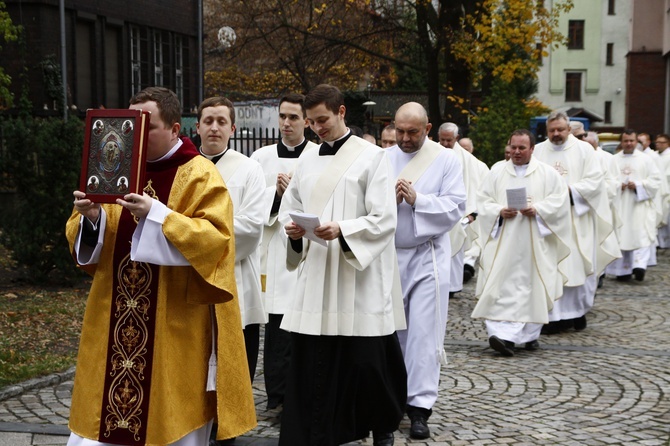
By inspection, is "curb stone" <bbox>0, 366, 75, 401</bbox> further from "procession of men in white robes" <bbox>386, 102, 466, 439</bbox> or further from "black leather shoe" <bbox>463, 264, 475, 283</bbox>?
"black leather shoe" <bbox>463, 264, 475, 283</bbox>

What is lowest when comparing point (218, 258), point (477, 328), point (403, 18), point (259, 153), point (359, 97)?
point (477, 328)

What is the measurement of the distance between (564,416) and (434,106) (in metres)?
18.1

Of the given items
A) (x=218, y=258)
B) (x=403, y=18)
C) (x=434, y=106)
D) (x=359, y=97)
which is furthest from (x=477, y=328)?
(x=403, y=18)

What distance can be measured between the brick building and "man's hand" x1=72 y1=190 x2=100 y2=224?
52.3 ft

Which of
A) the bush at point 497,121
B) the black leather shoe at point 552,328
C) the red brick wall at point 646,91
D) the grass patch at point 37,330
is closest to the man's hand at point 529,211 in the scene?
the black leather shoe at point 552,328

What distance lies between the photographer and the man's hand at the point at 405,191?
21.3ft

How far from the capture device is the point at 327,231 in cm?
536

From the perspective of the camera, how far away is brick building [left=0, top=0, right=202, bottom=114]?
2042cm

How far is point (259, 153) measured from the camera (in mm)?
7742

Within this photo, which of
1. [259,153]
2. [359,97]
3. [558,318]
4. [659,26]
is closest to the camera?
[259,153]

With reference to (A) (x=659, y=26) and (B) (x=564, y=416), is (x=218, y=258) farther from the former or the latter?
(A) (x=659, y=26)

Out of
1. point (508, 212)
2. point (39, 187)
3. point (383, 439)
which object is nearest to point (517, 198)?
point (508, 212)

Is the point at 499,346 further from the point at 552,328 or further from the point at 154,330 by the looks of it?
the point at 154,330

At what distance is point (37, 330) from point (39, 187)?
2783 mm
